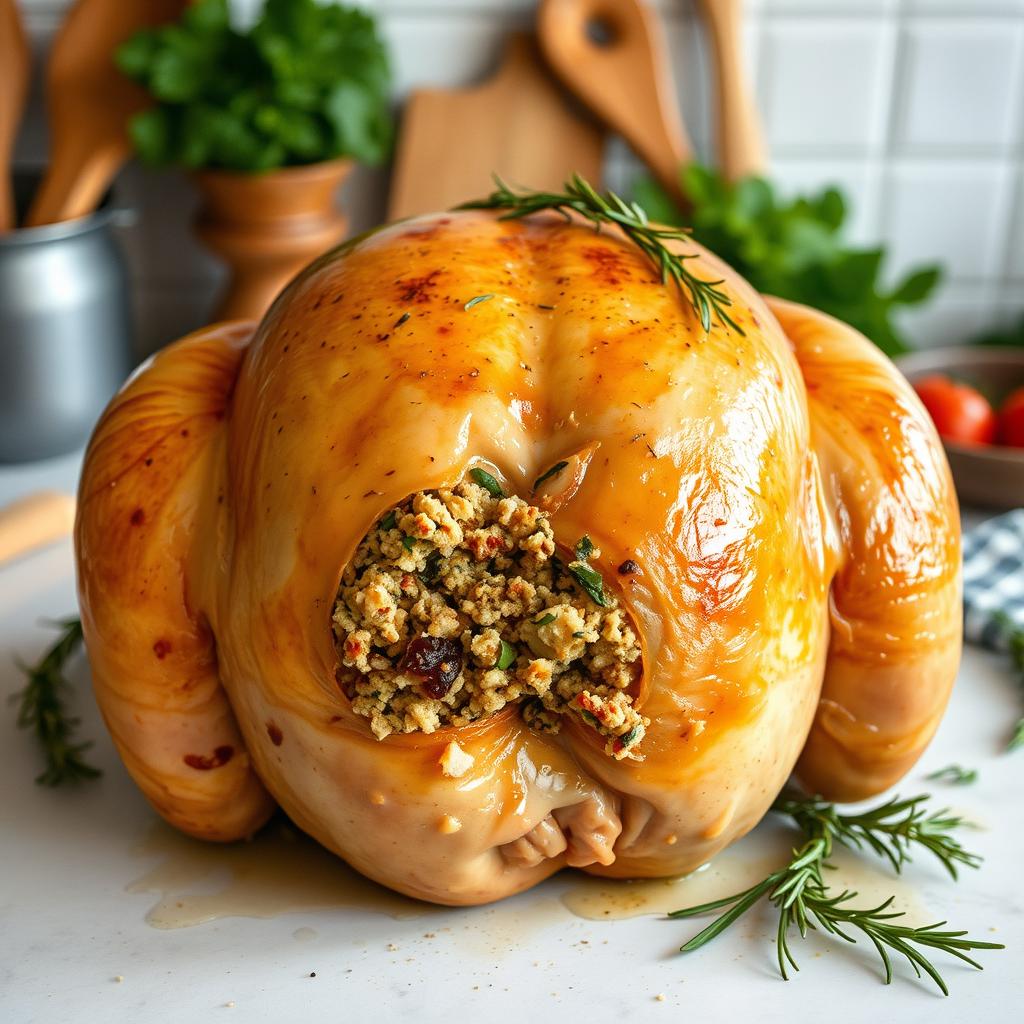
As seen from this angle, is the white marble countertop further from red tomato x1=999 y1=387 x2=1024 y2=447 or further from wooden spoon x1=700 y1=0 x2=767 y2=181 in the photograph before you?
wooden spoon x1=700 y1=0 x2=767 y2=181

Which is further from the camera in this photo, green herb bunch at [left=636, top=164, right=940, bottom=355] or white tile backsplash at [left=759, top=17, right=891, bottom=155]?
white tile backsplash at [left=759, top=17, right=891, bottom=155]

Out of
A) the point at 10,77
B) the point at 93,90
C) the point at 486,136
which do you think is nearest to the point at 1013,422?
the point at 486,136

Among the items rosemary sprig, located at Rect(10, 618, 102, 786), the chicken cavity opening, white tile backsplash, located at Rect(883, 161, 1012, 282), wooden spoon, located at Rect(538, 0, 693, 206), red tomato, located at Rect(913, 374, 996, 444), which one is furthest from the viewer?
white tile backsplash, located at Rect(883, 161, 1012, 282)

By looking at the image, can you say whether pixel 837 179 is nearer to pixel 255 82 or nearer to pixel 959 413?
pixel 959 413

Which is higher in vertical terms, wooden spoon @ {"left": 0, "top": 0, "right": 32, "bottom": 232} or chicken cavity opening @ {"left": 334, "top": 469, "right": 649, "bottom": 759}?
wooden spoon @ {"left": 0, "top": 0, "right": 32, "bottom": 232}

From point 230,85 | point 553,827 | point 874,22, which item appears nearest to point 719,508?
point 553,827

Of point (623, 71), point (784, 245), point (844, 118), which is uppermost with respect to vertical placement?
point (623, 71)

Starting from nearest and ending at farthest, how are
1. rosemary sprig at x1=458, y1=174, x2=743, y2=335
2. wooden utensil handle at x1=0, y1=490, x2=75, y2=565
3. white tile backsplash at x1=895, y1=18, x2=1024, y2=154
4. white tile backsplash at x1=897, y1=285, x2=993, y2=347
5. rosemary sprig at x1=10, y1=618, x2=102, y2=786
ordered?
rosemary sprig at x1=458, y1=174, x2=743, y2=335
rosemary sprig at x1=10, y1=618, x2=102, y2=786
wooden utensil handle at x1=0, y1=490, x2=75, y2=565
white tile backsplash at x1=895, y1=18, x2=1024, y2=154
white tile backsplash at x1=897, y1=285, x2=993, y2=347

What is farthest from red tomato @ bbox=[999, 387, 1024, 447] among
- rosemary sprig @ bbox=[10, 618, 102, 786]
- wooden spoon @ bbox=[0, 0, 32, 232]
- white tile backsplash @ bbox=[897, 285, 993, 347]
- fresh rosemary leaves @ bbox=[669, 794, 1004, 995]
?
wooden spoon @ bbox=[0, 0, 32, 232]
